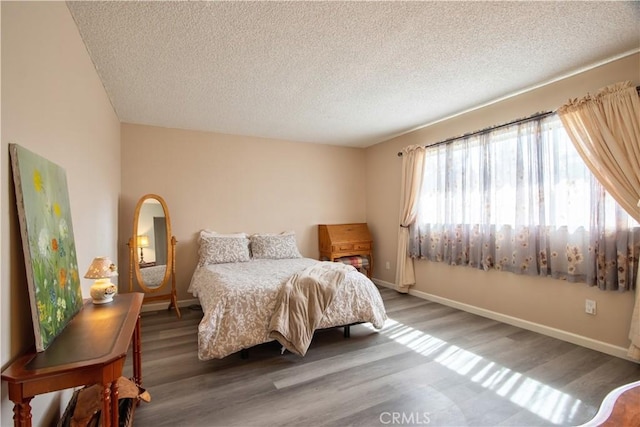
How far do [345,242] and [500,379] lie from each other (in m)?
2.87

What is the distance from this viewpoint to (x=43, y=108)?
4.25 ft

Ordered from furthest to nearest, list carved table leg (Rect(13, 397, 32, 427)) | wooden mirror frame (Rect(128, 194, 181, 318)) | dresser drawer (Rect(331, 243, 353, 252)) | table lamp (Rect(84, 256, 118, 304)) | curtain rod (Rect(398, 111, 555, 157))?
1. dresser drawer (Rect(331, 243, 353, 252))
2. wooden mirror frame (Rect(128, 194, 181, 318))
3. curtain rod (Rect(398, 111, 555, 157))
4. table lamp (Rect(84, 256, 118, 304))
5. carved table leg (Rect(13, 397, 32, 427))

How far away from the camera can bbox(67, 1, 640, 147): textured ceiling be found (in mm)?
1735

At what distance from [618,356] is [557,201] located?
1.34 m

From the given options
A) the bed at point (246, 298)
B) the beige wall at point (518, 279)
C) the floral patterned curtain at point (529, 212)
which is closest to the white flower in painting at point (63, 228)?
the bed at point (246, 298)

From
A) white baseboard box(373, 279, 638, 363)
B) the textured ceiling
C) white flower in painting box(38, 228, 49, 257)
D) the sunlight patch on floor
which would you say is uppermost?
the textured ceiling

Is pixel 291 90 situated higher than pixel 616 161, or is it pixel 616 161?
pixel 291 90

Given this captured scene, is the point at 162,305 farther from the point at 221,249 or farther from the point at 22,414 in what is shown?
the point at 22,414

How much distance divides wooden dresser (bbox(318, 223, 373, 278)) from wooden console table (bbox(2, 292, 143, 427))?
3460 mm

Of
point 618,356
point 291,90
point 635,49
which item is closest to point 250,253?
point 291,90

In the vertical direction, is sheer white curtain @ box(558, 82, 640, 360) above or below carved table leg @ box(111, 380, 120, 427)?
above

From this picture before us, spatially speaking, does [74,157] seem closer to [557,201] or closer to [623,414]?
[623,414]

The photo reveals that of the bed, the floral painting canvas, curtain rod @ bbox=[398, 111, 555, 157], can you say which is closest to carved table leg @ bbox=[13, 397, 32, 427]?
the floral painting canvas

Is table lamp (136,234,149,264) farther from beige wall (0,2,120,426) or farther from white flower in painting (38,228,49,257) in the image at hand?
white flower in painting (38,228,49,257)
